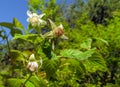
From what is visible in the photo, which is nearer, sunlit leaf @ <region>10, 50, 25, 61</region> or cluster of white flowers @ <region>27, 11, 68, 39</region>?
cluster of white flowers @ <region>27, 11, 68, 39</region>

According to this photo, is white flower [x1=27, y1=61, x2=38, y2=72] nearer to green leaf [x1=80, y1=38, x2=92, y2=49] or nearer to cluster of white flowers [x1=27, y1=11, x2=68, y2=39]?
cluster of white flowers [x1=27, y1=11, x2=68, y2=39]

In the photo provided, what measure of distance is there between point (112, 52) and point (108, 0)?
18.3 metres

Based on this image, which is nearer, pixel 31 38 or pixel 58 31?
pixel 58 31

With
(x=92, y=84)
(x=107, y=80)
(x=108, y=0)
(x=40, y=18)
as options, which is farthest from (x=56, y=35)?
(x=108, y=0)

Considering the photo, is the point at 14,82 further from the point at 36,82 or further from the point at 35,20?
the point at 35,20

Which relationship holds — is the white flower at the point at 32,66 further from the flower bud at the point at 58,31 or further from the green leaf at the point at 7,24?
the green leaf at the point at 7,24

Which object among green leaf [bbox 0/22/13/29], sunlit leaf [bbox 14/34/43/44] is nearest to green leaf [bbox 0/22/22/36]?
green leaf [bbox 0/22/13/29]

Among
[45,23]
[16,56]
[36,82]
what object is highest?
[45,23]

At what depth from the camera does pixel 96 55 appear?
1577 millimetres

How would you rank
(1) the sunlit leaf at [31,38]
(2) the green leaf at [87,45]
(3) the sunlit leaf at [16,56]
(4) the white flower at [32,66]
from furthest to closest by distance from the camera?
(2) the green leaf at [87,45] < (3) the sunlit leaf at [16,56] < (1) the sunlit leaf at [31,38] < (4) the white flower at [32,66]

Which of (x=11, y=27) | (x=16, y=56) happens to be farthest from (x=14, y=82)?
(x=11, y=27)

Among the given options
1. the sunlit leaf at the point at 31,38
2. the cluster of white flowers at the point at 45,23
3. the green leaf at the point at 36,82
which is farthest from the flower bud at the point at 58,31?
the green leaf at the point at 36,82

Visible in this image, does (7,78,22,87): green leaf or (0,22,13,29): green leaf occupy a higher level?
(0,22,13,29): green leaf

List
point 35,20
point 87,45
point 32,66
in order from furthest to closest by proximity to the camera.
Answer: point 87,45, point 35,20, point 32,66
